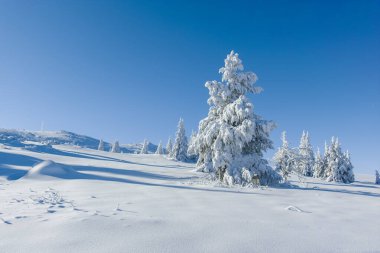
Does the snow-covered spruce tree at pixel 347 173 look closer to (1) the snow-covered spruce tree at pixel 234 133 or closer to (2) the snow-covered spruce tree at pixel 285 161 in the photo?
(2) the snow-covered spruce tree at pixel 285 161

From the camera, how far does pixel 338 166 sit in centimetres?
5359

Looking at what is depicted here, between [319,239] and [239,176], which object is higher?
[239,176]

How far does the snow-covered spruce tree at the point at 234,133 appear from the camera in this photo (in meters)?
15.8

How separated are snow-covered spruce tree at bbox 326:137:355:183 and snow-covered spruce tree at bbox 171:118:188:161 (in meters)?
33.2

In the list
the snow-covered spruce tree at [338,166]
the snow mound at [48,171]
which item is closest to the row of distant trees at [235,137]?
the snow mound at [48,171]

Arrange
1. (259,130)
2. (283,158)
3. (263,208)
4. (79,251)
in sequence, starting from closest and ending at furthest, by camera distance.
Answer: (79,251) → (263,208) → (259,130) → (283,158)

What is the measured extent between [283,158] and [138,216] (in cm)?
1695

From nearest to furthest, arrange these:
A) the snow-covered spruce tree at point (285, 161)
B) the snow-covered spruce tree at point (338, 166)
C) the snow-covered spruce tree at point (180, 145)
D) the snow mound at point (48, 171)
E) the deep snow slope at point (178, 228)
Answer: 1. the deep snow slope at point (178, 228)
2. the snow mound at point (48, 171)
3. the snow-covered spruce tree at point (285, 161)
4. the snow-covered spruce tree at point (338, 166)
5. the snow-covered spruce tree at point (180, 145)

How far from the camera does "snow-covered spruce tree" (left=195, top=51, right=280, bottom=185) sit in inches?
620

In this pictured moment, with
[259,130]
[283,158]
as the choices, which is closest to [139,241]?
[259,130]

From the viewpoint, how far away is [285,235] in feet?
15.0

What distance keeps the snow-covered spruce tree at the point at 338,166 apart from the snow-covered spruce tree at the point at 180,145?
3321 cm

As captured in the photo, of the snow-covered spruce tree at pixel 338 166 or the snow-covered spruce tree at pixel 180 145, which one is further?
the snow-covered spruce tree at pixel 180 145

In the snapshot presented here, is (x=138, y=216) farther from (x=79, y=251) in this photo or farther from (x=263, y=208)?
(x=263, y=208)
